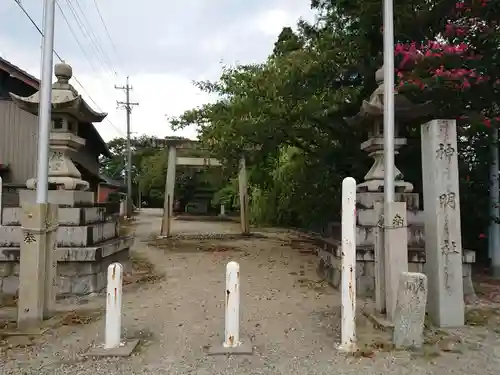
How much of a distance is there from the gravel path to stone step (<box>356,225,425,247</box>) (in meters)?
1.01

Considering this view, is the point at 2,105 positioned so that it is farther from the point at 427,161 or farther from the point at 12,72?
the point at 427,161

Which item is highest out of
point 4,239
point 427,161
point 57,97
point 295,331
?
point 57,97

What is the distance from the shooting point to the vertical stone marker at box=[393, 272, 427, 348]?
15.3ft

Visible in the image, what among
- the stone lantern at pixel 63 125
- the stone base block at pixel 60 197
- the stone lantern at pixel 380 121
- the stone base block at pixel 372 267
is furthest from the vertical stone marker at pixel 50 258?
the stone lantern at pixel 380 121

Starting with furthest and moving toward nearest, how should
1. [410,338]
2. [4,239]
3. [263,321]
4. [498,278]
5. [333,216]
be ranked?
[333,216]
[498,278]
[4,239]
[263,321]
[410,338]

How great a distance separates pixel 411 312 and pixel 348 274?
73 cm

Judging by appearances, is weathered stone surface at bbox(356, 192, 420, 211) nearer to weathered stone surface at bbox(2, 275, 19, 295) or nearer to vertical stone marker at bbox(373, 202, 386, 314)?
vertical stone marker at bbox(373, 202, 386, 314)

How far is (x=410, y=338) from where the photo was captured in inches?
185

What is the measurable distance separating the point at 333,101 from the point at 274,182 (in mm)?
9755

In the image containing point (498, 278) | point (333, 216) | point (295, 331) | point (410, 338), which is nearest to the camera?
point (410, 338)

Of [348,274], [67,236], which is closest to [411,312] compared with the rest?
[348,274]

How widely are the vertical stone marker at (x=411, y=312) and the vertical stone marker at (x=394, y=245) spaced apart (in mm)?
887

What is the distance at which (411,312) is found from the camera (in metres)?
4.67

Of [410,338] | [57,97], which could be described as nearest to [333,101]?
[57,97]
